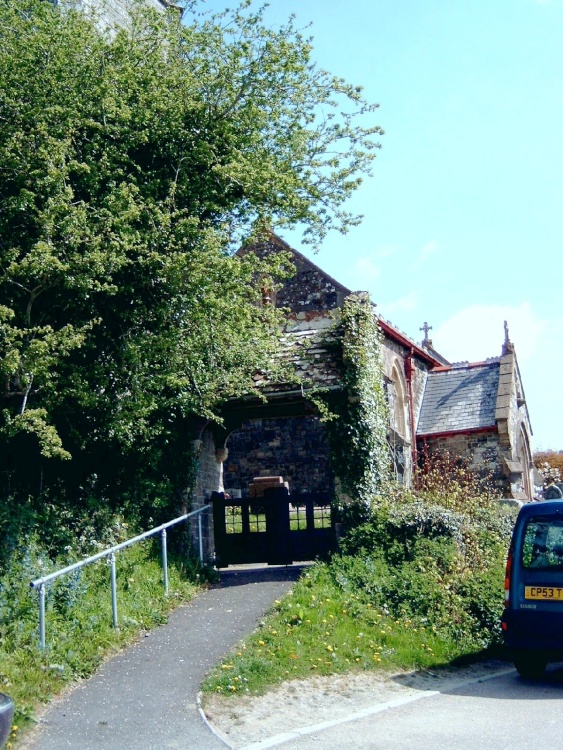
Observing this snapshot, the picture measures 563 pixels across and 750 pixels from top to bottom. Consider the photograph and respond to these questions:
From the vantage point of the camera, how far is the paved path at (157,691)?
7695mm

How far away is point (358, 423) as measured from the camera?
15.5 meters

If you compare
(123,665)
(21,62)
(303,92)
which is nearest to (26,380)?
(123,665)

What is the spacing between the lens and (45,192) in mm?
11727

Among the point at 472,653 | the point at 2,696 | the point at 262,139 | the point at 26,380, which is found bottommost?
the point at 472,653

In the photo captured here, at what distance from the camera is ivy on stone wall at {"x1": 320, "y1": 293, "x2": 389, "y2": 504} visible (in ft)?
50.2

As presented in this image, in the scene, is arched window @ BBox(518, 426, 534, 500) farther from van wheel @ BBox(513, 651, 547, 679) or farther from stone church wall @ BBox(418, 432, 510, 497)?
van wheel @ BBox(513, 651, 547, 679)

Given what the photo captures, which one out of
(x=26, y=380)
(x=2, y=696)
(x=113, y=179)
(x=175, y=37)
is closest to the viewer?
(x=2, y=696)

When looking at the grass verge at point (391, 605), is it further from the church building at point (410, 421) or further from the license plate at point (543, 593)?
the church building at point (410, 421)

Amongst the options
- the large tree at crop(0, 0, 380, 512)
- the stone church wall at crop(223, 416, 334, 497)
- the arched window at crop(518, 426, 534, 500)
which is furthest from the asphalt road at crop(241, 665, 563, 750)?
the stone church wall at crop(223, 416, 334, 497)

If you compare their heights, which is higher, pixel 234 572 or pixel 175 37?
pixel 175 37

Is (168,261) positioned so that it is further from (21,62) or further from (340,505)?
(340,505)

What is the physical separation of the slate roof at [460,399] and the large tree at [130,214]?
11313 mm

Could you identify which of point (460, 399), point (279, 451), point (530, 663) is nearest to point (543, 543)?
point (530, 663)

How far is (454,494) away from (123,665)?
7.74 meters
